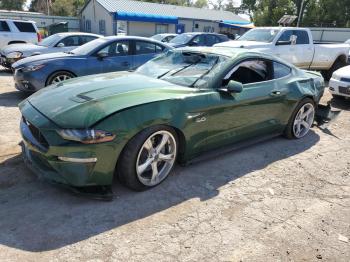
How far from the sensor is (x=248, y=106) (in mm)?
4547

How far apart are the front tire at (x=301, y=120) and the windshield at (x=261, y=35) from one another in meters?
5.14

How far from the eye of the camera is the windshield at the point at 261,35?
10494 millimetres

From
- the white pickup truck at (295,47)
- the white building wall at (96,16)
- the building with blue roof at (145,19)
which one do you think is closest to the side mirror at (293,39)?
the white pickup truck at (295,47)

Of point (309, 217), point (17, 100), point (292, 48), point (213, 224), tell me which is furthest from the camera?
point (292, 48)

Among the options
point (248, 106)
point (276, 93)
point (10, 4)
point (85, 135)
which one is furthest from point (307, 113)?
point (10, 4)

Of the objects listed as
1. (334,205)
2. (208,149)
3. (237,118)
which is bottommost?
(334,205)

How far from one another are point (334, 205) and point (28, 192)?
3329 mm

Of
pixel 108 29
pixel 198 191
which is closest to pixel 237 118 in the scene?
pixel 198 191

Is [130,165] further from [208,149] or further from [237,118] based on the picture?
[237,118]

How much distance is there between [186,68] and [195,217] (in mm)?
2049

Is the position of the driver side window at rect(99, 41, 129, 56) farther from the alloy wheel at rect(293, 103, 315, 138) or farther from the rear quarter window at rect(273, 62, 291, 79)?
the alloy wheel at rect(293, 103, 315, 138)

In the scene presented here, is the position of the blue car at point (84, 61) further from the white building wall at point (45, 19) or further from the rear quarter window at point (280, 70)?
the white building wall at point (45, 19)

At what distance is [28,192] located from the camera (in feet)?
11.8

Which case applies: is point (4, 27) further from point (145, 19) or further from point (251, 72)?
point (145, 19)
